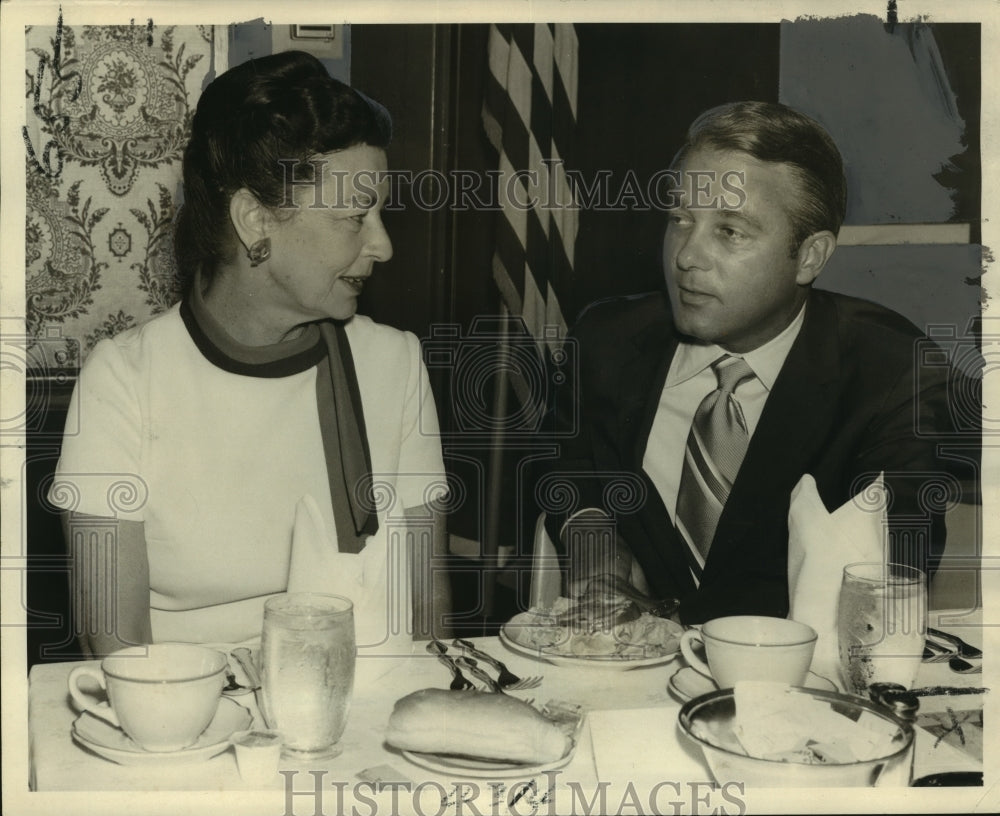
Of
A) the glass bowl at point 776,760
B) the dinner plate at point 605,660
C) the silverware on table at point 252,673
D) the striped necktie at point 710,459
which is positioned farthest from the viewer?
the striped necktie at point 710,459

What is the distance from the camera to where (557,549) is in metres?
1.26

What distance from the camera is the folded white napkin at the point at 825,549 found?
1.06 meters

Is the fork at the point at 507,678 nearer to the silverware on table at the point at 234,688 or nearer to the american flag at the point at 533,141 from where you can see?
the silverware on table at the point at 234,688

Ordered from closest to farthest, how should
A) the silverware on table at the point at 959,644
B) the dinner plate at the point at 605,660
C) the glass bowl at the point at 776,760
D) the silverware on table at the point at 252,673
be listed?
the glass bowl at the point at 776,760 < the silverware on table at the point at 252,673 < the dinner plate at the point at 605,660 < the silverware on table at the point at 959,644

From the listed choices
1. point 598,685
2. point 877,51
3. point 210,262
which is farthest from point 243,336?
point 877,51

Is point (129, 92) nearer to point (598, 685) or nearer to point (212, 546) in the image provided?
point (212, 546)

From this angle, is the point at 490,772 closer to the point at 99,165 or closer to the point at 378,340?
the point at 378,340

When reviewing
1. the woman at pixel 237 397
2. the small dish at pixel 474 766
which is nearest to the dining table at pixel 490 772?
the small dish at pixel 474 766

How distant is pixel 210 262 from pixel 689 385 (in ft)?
1.94

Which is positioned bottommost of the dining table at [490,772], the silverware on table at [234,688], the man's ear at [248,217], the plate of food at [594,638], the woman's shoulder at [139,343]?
the dining table at [490,772]

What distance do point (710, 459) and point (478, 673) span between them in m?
0.41

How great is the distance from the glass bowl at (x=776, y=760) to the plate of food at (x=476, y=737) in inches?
4.5

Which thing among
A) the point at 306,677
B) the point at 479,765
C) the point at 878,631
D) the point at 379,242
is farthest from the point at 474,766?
the point at 379,242

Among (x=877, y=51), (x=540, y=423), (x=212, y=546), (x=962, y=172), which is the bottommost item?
(x=212, y=546)
